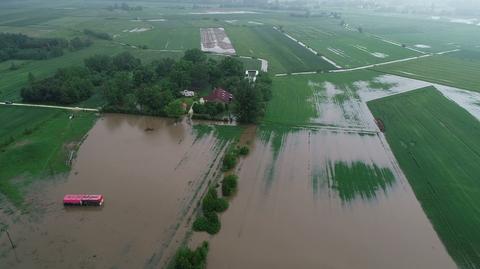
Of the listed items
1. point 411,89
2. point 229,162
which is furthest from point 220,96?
point 411,89

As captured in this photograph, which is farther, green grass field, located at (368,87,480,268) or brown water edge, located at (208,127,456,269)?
green grass field, located at (368,87,480,268)

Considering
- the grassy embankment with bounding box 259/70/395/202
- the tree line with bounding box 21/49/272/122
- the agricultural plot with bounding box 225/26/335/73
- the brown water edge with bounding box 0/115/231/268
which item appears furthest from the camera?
the agricultural plot with bounding box 225/26/335/73

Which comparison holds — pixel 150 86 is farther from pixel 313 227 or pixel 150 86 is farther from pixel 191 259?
pixel 313 227

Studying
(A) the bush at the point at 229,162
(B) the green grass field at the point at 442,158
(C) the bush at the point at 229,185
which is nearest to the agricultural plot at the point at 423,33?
(B) the green grass field at the point at 442,158

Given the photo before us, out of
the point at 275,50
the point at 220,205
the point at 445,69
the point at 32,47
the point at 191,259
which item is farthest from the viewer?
the point at 275,50

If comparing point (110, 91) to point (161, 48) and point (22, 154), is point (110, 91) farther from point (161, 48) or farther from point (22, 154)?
point (161, 48)

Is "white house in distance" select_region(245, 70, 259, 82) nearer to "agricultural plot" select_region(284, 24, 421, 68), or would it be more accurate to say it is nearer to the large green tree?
the large green tree

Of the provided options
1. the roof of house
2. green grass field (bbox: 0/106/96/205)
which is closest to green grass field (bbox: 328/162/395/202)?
the roof of house
